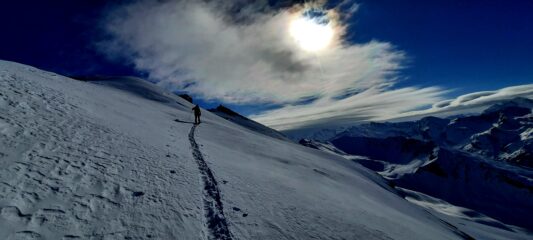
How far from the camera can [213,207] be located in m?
10.9

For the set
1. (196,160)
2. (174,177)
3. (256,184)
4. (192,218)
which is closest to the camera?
(192,218)

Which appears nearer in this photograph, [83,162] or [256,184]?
[83,162]

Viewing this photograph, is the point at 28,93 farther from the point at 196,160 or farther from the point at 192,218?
the point at 192,218

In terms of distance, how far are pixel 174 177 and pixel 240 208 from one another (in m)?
3.32

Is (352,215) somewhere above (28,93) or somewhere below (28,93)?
below

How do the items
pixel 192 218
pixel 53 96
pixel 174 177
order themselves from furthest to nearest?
pixel 53 96
pixel 174 177
pixel 192 218

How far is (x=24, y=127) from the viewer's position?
517 inches

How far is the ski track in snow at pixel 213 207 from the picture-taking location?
9.20 meters

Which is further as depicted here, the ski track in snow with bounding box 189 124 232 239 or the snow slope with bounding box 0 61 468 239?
the ski track in snow with bounding box 189 124 232 239

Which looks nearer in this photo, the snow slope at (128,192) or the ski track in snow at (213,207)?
the snow slope at (128,192)

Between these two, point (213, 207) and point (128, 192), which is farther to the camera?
point (213, 207)

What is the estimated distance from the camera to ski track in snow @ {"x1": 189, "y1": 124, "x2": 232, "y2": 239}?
9.20 meters

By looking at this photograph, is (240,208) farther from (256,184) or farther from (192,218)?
(256,184)

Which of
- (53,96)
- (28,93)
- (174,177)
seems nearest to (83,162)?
(174,177)
